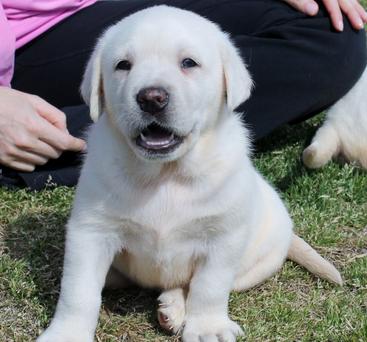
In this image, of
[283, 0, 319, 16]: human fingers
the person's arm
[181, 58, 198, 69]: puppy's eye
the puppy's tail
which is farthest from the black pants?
[181, 58, 198, 69]: puppy's eye

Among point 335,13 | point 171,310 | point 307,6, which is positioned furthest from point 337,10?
point 171,310

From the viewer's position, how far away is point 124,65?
2457 millimetres

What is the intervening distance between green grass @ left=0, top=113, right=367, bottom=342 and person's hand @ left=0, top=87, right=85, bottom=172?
0.55 feet

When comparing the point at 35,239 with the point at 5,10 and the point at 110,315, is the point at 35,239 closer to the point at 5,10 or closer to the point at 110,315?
the point at 110,315

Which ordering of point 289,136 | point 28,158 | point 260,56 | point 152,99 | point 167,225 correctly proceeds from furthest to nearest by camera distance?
1. point 289,136
2. point 260,56
3. point 28,158
4. point 167,225
5. point 152,99

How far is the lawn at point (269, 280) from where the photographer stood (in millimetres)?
2680

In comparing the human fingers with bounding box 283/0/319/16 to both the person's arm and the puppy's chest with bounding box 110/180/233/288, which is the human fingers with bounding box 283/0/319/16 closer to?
the person's arm

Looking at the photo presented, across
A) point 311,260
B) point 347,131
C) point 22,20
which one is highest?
point 22,20

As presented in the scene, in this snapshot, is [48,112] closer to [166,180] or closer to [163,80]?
[166,180]

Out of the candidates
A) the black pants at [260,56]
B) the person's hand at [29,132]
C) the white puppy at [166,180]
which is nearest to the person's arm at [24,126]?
the person's hand at [29,132]

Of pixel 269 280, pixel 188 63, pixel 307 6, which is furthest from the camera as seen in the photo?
pixel 307 6

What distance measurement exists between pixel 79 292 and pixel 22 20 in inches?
63.9

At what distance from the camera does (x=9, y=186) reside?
360 cm

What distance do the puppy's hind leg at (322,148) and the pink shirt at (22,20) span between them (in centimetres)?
130
